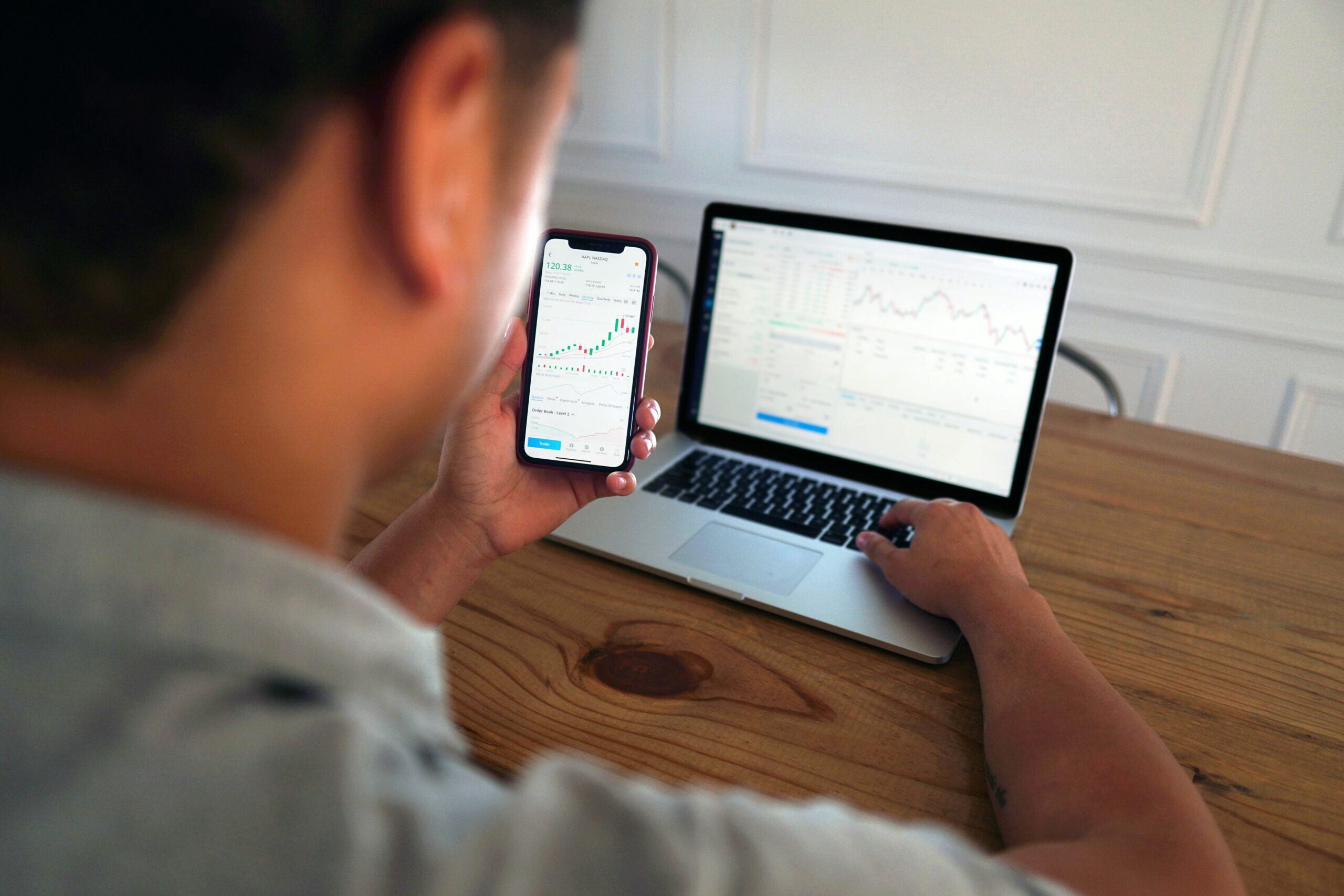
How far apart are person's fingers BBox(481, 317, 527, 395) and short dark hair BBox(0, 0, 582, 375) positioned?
0.52 m

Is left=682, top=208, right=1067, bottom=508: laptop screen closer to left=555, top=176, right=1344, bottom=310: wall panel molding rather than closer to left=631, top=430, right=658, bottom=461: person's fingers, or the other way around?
left=631, top=430, right=658, bottom=461: person's fingers

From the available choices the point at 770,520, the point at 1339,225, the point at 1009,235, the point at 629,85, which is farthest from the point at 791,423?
the point at 629,85

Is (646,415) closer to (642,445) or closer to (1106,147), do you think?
(642,445)

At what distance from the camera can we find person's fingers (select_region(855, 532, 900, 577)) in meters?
0.81

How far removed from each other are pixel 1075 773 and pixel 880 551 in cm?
31

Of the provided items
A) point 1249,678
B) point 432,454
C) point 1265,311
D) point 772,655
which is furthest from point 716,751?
point 1265,311

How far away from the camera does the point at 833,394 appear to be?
104cm

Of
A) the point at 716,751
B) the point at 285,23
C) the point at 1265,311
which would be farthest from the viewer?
the point at 1265,311

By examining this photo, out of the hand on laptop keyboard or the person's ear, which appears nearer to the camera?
the person's ear

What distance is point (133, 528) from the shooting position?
0.29 metres

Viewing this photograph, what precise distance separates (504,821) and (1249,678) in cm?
67

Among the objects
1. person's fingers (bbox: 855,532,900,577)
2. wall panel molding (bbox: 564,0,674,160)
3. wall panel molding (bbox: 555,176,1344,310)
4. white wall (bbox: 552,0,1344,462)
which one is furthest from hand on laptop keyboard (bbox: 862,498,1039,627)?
wall panel molding (bbox: 564,0,674,160)

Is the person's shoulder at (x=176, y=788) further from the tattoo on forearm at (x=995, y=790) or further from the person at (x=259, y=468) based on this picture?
the tattoo on forearm at (x=995, y=790)

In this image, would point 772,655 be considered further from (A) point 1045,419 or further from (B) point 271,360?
(A) point 1045,419
